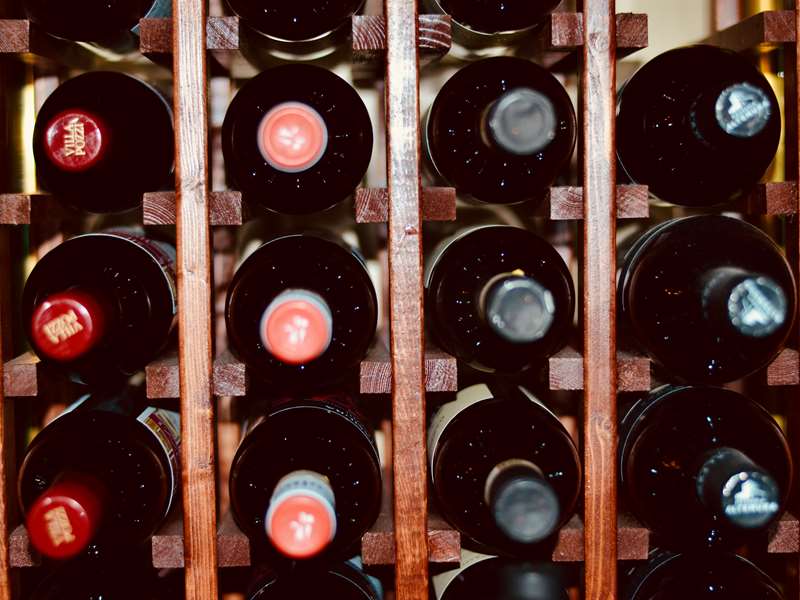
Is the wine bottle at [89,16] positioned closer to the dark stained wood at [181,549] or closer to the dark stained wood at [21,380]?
the dark stained wood at [21,380]

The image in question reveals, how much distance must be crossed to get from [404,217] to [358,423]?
0.22m

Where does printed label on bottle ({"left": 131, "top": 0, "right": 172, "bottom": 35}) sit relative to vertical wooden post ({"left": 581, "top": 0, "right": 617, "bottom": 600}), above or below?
above

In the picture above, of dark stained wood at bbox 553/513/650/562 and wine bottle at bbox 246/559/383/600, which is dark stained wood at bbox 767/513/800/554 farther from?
wine bottle at bbox 246/559/383/600

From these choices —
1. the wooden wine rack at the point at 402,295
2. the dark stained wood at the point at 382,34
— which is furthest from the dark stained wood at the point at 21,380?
the dark stained wood at the point at 382,34

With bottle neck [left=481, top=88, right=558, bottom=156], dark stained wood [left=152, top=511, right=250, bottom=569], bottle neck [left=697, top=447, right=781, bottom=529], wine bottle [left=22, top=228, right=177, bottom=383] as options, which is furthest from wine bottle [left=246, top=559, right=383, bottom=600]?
bottle neck [left=481, top=88, right=558, bottom=156]

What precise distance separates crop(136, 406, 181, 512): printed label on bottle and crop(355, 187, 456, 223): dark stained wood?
306 mm

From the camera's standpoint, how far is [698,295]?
2.10ft

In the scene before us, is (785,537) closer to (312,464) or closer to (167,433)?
(312,464)

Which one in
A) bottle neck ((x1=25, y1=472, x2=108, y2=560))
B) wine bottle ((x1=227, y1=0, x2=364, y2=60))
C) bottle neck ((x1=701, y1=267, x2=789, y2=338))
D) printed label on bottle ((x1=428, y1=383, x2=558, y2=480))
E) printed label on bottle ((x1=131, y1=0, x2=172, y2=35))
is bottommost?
bottle neck ((x1=25, y1=472, x2=108, y2=560))

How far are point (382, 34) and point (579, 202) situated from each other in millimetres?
256

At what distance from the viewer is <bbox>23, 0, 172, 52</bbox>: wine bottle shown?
0.68 metres

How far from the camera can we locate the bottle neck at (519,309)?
0.56 meters

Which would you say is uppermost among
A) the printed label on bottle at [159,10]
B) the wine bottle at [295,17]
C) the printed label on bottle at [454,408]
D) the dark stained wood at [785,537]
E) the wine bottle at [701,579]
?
the printed label on bottle at [159,10]

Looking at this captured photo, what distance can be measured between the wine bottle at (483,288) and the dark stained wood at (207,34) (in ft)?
1.02
